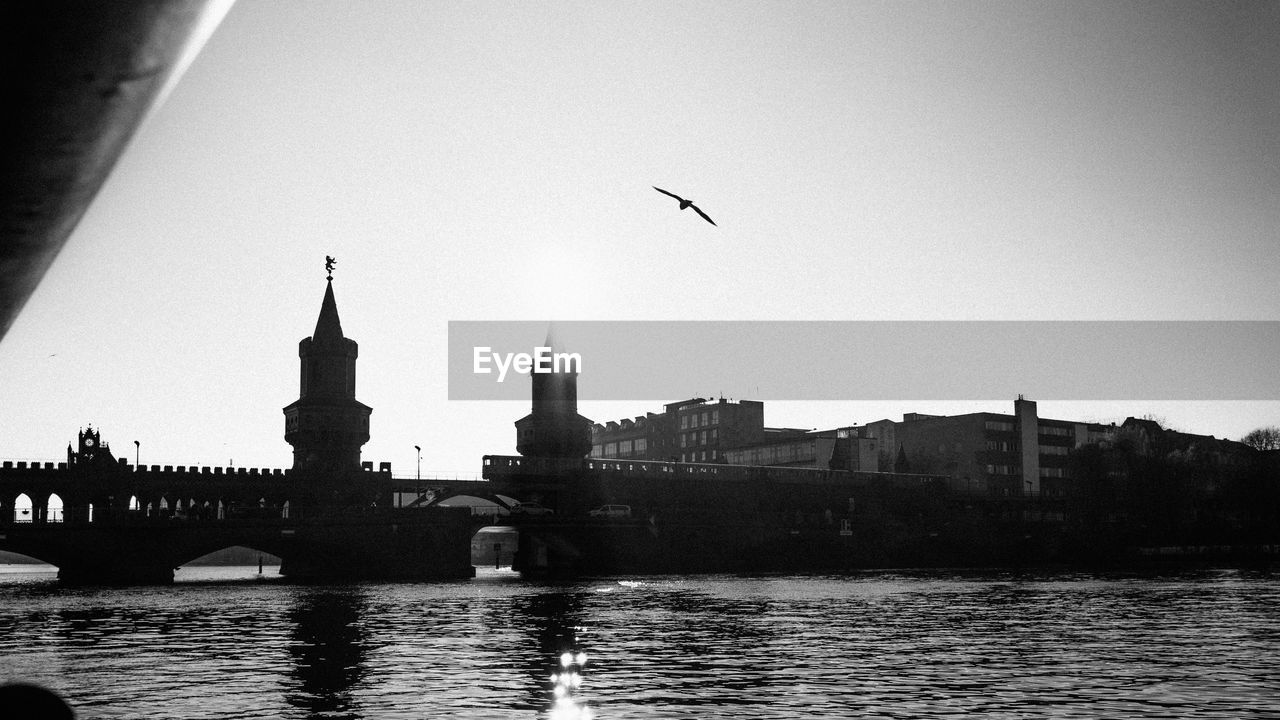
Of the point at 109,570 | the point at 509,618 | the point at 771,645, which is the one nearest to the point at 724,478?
the point at 109,570

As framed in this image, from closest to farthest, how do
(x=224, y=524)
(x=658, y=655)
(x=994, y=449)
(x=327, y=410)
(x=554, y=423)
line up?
(x=658, y=655), (x=224, y=524), (x=327, y=410), (x=554, y=423), (x=994, y=449)

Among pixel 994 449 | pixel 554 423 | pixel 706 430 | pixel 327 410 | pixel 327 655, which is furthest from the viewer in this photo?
pixel 706 430

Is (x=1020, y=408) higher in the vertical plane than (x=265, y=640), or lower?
higher

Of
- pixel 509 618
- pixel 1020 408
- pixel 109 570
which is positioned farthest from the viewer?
pixel 1020 408

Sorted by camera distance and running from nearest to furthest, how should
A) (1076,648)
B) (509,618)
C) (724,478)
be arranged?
(1076,648) → (509,618) → (724,478)

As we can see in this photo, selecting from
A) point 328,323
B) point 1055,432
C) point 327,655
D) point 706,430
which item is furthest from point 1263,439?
point 327,655

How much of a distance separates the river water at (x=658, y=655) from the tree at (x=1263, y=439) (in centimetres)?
10963

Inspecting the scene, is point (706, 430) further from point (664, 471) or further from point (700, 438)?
point (664, 471)

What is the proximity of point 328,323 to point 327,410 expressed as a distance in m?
10.5

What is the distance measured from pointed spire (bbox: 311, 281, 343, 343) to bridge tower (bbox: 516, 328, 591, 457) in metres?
24.4

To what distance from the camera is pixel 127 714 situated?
23797 millimetres

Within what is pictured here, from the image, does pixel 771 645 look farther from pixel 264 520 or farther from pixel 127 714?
pixel 264 520

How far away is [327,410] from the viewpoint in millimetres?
116750

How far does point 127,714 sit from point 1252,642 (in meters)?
31.8
